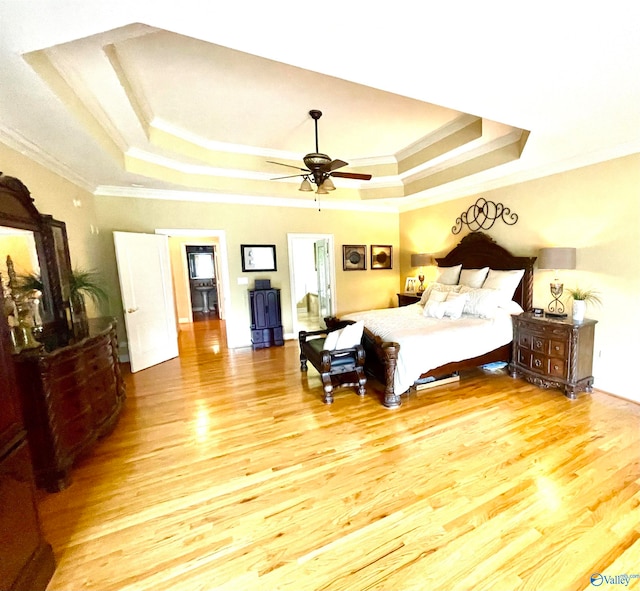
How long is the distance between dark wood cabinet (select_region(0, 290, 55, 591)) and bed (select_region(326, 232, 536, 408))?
2544mm

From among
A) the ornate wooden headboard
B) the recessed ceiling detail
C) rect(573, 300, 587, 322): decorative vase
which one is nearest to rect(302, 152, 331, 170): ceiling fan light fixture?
the recessed ceiling detail

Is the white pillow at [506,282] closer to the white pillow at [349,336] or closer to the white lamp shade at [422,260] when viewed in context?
the white lamp shade at [422,260]

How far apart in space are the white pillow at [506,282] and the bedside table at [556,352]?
0.37 metres

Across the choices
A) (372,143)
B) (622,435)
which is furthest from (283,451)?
(372,143)

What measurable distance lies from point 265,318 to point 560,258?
416cm

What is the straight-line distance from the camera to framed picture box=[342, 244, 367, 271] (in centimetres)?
590

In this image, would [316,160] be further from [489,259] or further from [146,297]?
[146,297]

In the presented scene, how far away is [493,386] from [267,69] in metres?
3.89

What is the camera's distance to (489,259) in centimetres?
428

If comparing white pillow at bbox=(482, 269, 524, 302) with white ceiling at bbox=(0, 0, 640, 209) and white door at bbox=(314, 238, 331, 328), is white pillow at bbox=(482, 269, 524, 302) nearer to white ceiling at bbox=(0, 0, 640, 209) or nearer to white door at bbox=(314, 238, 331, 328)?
white ceiling at bbox=(0, 0, 640, 209)

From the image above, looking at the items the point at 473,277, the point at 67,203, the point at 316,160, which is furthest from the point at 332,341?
the point at 67,203

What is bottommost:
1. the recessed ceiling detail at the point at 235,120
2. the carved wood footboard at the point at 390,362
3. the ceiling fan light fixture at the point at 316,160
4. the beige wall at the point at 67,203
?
the carved wood footboard at the point at 390,362

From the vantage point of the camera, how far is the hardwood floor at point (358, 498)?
1.44 meters

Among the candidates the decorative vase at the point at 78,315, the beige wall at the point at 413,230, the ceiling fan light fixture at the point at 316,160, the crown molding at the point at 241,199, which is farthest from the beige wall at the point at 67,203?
the ceiling fan light fixture at the point at 316,160
